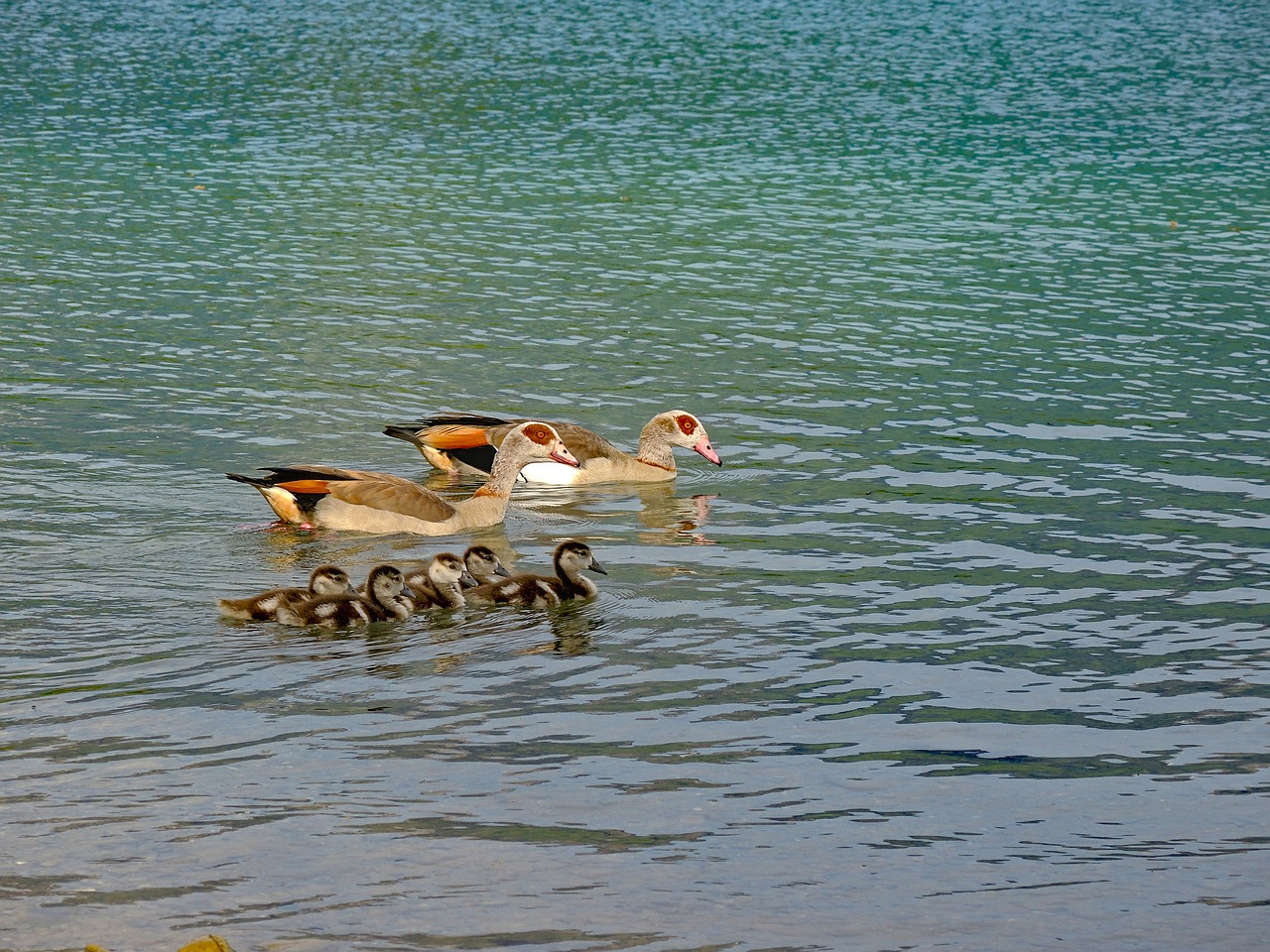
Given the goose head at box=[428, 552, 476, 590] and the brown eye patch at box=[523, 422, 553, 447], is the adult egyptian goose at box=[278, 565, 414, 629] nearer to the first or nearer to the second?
the goose head at box=[428, 552, 476, 590]

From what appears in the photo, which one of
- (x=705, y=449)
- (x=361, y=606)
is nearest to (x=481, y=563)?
(x=361, y=606)

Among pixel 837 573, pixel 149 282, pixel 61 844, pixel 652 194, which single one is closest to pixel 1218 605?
pixel 837 573

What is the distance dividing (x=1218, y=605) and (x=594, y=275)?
16024 mm

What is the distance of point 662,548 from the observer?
52.7 ft

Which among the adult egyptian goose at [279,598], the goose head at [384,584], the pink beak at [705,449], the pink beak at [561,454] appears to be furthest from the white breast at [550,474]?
the adult egyptian goose at [279,598]

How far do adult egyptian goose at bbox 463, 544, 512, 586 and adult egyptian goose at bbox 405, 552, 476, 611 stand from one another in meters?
0.34

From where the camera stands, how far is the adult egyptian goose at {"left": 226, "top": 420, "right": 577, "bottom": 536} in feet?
52.3

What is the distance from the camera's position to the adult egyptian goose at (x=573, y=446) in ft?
60.0

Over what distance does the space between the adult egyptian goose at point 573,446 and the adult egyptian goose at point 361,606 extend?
4.61 metres

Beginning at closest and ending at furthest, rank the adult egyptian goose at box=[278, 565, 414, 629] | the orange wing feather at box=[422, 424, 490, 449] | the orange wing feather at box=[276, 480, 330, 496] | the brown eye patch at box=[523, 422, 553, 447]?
the adult egyptian goose at box=[278, 565, 414, 629] < the orange wing feather at box=[276, 480, 330, 496] < the brown eye patch at box=[523, 422, 553, 447] < the orange wing feather at box=[422, 424, 490, 449]

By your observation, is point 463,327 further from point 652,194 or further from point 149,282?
point 652,194

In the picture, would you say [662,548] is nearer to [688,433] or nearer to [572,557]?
[572,557]

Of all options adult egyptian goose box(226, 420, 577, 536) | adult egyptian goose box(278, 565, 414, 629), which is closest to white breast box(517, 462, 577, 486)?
adult egyptian goose box(226, 420, 577, 536)

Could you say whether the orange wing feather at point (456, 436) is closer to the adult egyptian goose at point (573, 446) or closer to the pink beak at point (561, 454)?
the adult egyptian goose at point (573, 446)
